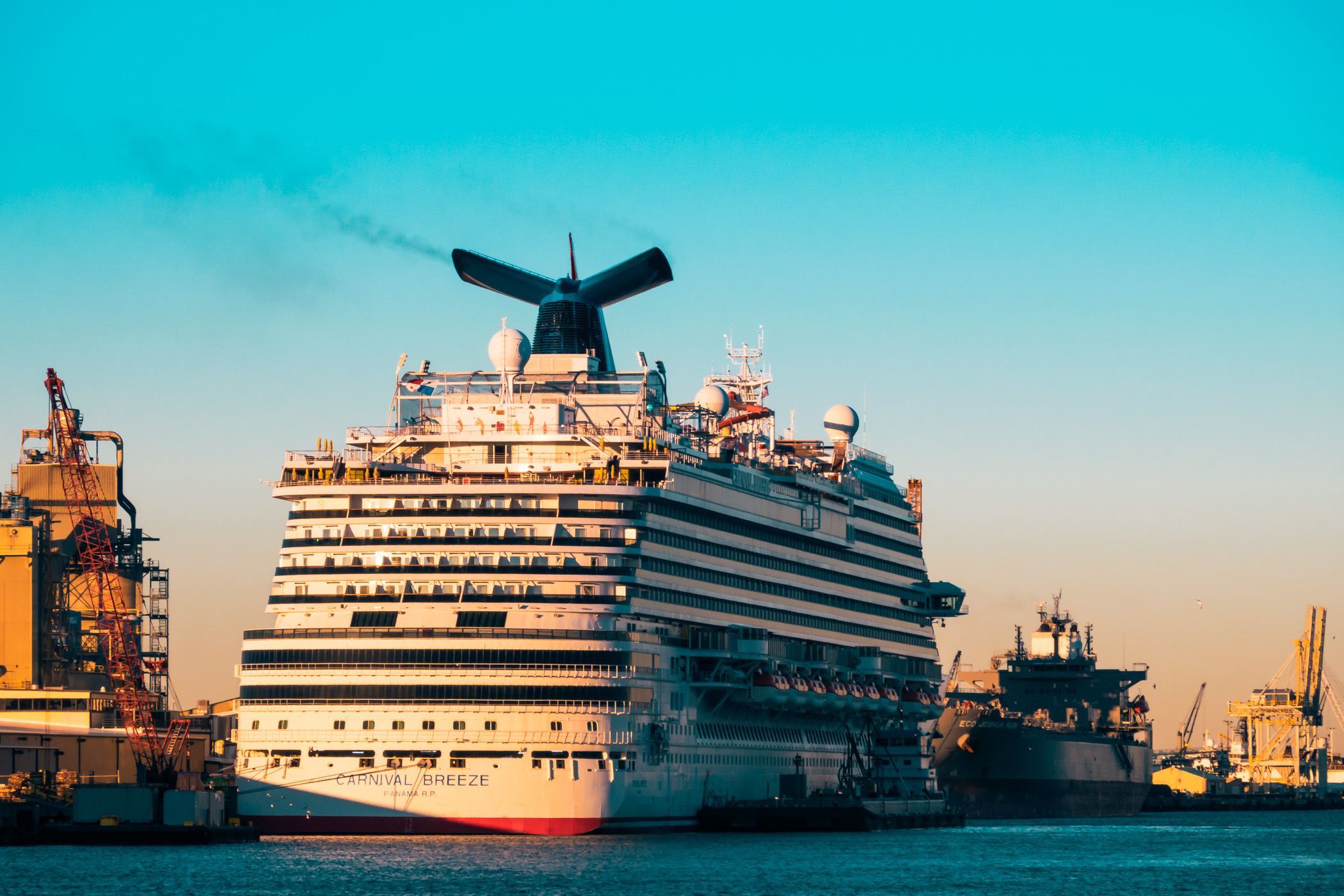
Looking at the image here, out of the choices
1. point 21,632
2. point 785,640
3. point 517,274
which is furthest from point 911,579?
point 21,632

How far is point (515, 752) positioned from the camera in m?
94.1

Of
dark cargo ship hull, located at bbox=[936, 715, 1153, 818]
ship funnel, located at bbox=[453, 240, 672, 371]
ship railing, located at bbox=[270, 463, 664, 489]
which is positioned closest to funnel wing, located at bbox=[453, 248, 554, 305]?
ship funnel, located at bbox=[453, 240, 672, 371]

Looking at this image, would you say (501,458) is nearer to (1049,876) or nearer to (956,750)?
(1049,876)

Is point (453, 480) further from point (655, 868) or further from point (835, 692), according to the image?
point (835, 692)

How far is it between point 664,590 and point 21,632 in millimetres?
67232

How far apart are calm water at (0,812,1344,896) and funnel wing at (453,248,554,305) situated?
35000 millimetres

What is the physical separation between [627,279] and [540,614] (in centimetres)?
Answer: 3052

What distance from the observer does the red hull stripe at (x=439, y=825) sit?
3693 inches

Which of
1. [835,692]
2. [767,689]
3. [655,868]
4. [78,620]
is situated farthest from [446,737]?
[78,620]

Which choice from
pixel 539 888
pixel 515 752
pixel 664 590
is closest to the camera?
pixel 539 888

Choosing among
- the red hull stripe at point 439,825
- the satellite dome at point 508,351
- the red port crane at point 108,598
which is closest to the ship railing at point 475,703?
the red hull stripe at point 439,825

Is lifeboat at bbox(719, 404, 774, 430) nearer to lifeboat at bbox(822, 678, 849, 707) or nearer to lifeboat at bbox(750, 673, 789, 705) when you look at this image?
lifeboat at bbox(822, 678, 849, 707)

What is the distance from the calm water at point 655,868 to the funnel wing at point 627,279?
108 ft

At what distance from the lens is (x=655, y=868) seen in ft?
285
